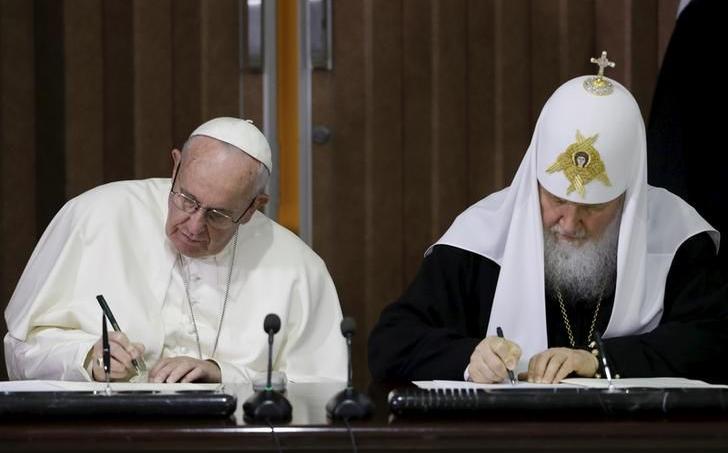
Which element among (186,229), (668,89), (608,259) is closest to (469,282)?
(608,259)

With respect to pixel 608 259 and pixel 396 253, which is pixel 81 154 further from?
pixel 608 259

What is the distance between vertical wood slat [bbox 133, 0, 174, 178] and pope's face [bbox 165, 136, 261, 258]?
1653mm


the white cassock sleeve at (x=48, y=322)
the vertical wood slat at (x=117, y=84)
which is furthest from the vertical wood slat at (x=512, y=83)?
the white cassock sleeve at (x=48, y=322)

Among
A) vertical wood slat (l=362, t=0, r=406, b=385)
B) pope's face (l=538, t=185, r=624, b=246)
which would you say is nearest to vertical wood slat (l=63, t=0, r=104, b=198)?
vertical wood slat (l=362, t=0, r=406, b=385)

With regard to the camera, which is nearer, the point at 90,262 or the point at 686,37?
the point at 90,262

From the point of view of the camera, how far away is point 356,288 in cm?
564

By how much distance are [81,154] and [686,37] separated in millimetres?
2597

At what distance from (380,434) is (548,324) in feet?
5.33

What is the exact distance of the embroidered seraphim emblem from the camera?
12.1 ft

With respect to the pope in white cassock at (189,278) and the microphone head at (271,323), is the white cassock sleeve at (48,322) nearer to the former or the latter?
the pope in white cassock at (189,278)

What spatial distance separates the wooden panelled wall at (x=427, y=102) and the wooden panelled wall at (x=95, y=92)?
1.83 ft

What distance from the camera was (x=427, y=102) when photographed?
566cm

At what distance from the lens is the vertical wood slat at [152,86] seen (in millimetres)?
5500

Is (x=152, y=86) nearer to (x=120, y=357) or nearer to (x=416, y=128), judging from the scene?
(x=416, y=128)
